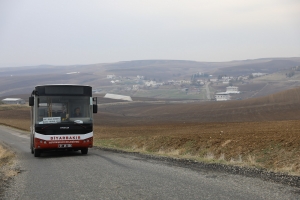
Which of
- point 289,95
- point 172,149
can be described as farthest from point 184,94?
point 172,149

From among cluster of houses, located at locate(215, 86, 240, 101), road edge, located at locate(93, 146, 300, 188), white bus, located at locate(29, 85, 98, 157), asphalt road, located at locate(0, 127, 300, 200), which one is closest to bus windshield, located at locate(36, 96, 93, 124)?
white bus, located at locate(29, 85, 98, 157)

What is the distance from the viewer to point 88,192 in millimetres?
8539

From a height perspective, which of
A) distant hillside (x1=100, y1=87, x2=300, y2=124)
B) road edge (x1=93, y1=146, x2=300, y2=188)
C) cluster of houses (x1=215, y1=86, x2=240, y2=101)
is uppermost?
road edge (x1=93, y1=146, x2=300, y2=188)

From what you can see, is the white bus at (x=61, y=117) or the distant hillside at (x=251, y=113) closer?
the white bus at (x=61, y=117)

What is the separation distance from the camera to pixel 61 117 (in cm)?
1647

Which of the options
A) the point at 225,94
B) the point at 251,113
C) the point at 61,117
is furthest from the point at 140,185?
the point at 225,94

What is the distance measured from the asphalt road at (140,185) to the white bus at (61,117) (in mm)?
3915

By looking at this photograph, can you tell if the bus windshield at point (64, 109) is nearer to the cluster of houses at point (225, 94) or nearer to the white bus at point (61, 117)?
the white bus at point (61, 117)

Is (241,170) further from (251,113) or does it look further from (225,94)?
(225,94)

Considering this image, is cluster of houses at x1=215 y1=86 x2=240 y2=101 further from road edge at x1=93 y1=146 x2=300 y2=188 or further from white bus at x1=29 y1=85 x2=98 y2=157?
road edge at x1=93 y1=146 x2=300 y2=188

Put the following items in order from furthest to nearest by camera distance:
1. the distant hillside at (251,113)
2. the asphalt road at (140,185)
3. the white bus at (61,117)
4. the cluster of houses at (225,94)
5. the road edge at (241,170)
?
the cluster of houses at (225,94) < the distant hillside at (251,113) < the white bus at (61,117) < the road edge at (241,170) < the asphalt road at (140,185)

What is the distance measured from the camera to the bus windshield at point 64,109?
642 inches

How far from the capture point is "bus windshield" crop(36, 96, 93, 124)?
53.5 ft

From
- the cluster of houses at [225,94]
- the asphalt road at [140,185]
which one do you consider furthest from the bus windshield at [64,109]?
the cluster of houses at [225,94]
